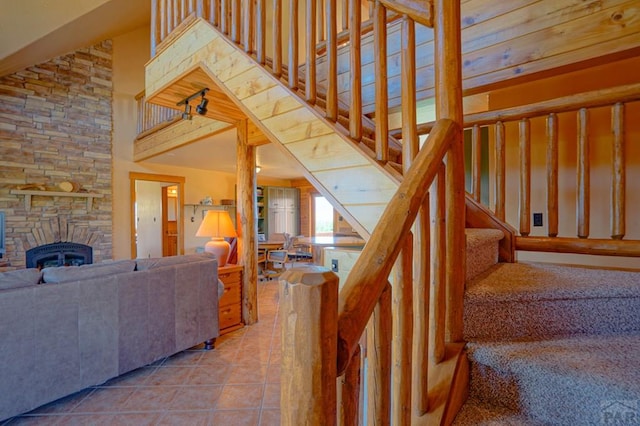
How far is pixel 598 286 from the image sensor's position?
116cm

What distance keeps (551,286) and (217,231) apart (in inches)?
122

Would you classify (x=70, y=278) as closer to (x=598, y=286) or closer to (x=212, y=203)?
(x=598, y=286)

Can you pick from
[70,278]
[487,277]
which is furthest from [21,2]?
[487,277]

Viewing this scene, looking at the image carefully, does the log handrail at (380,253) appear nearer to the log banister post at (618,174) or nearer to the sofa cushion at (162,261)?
the log banister post at (618,174)

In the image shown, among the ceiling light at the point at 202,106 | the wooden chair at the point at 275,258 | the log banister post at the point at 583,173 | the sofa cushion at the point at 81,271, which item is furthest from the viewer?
the wooden chair at the point at 275,258

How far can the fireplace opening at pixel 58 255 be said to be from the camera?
4881 millimetres

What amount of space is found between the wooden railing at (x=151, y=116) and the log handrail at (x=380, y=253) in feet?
14.5

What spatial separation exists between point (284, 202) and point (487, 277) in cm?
797

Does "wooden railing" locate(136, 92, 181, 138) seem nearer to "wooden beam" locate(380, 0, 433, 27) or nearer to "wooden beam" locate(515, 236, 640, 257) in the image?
"wooden beam" locate(380, 0, 433, 27)

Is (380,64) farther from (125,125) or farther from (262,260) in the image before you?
(125,125)

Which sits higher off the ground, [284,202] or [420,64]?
[420,64]

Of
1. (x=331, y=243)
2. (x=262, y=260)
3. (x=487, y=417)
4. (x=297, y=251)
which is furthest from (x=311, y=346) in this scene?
(x=297, y=251)

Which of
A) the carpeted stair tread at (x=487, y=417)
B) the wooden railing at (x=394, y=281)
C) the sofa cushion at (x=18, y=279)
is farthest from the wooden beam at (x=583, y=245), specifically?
the sofa cushion at (x=18, y=279)

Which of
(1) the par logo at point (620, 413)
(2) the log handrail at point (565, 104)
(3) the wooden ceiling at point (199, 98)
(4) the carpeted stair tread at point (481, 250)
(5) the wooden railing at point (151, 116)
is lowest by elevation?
(1) the par logo at point (620, 413)
